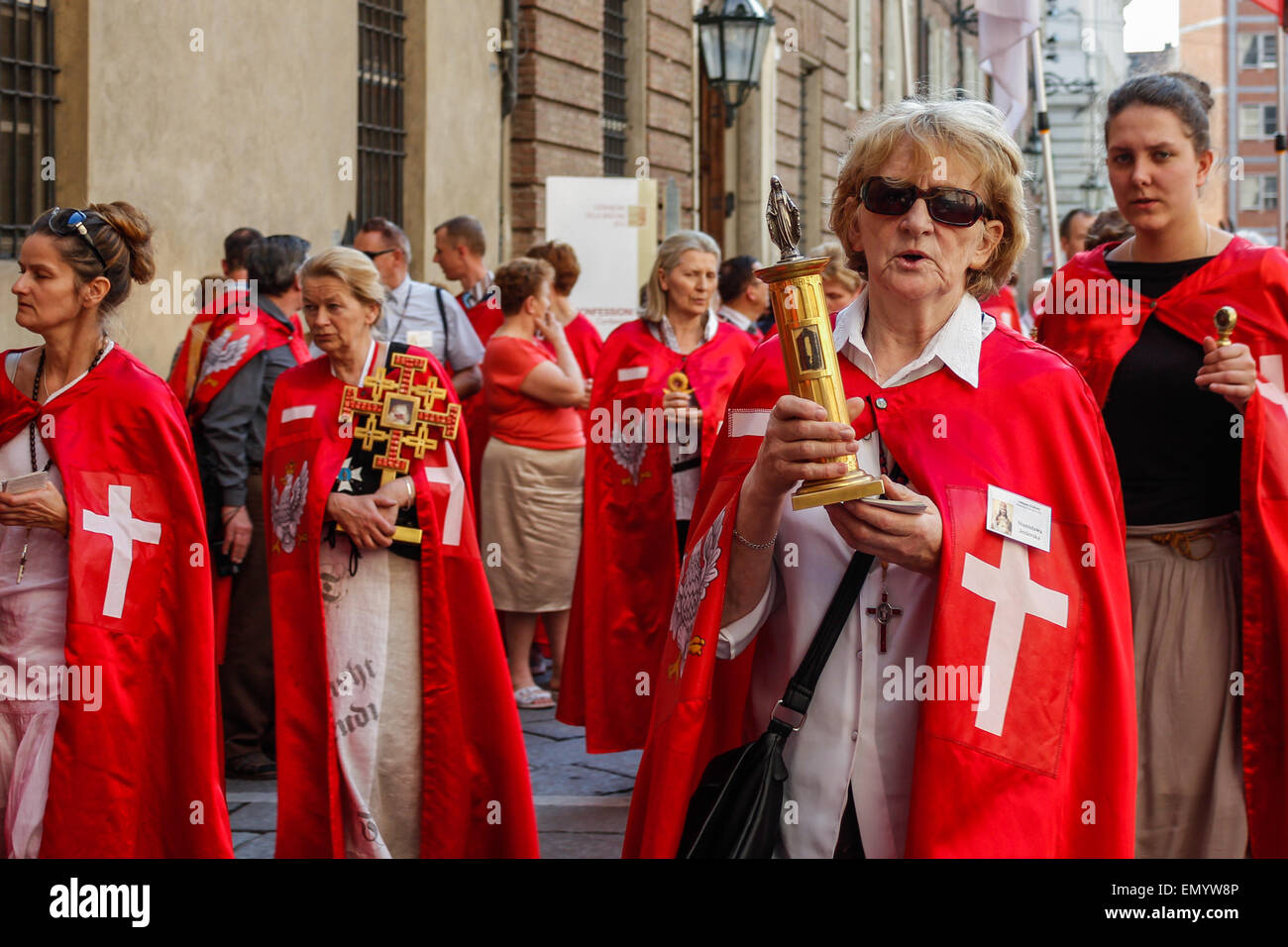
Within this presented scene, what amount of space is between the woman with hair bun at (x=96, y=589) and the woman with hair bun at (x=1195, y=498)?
2.44 m

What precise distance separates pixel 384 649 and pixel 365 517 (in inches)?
17.2

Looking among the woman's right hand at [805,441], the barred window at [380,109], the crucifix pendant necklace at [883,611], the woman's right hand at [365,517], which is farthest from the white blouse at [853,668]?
the barred window at [380,109]

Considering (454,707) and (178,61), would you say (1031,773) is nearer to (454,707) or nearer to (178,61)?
(454,707)

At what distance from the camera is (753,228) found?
22.3 metres

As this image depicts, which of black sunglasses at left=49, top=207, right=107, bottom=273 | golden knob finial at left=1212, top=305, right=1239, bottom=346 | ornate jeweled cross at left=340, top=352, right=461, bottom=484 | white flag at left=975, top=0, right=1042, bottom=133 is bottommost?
ornate jeweled cross at left=340, top=352, right=461, bottom=484

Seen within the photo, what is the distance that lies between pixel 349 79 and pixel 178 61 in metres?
2.33

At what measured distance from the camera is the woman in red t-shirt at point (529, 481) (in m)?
8.64

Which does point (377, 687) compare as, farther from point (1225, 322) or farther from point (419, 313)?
point (419, 313)

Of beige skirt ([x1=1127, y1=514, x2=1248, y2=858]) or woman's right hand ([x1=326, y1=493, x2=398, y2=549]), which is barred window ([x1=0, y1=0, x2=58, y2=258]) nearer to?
woman's right hand ([x1=326, y1=493, x2=398, y2=549])

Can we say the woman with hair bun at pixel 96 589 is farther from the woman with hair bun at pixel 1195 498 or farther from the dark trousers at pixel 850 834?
the woman with hair bun at pixel 1195 498

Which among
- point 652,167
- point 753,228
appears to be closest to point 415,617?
point 652,167

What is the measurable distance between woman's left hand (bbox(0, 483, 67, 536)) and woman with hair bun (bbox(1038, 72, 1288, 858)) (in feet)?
8.73

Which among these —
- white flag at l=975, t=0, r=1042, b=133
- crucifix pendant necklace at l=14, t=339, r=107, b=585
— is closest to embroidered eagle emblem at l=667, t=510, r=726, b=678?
crucifix pendant necklace at l=14, t=339, r=107, b=585

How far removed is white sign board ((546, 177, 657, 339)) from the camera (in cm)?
1269
